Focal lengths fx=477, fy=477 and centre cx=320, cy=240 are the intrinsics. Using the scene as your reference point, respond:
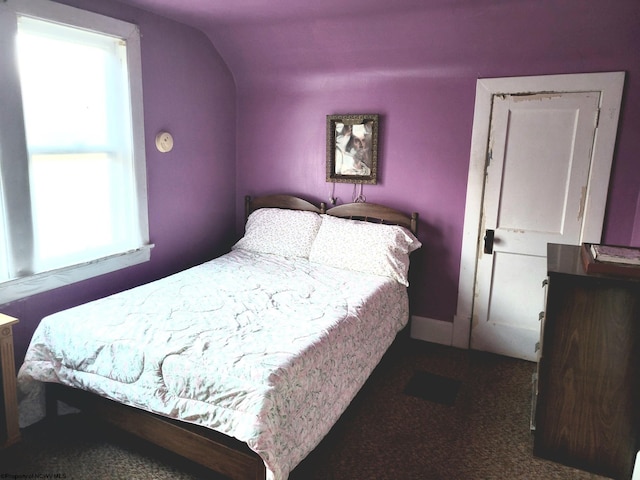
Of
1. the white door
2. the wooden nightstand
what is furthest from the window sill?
the white door

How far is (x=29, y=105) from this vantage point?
2.43m

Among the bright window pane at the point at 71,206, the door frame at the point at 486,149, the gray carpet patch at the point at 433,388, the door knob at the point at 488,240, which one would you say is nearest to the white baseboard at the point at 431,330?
the door frame at the point at 486,149

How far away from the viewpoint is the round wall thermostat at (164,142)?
319 cm

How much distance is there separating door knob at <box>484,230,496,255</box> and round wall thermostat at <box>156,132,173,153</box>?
2.27 metres

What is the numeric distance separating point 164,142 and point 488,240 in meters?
2.32

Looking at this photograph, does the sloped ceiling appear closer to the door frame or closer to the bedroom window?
the door frame

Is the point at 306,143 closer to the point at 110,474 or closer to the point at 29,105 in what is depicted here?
the point at 29,105

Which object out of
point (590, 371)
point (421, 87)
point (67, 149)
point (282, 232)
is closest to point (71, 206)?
point (67, 149)

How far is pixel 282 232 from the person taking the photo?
3.63 m

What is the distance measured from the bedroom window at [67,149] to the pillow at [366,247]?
4.09 feet

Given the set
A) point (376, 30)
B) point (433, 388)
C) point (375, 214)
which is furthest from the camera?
point (375, 214)

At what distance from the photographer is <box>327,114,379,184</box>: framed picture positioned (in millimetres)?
3523

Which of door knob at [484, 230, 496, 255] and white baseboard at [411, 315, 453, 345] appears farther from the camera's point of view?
white baseboard at [411, 315, 453, 345]

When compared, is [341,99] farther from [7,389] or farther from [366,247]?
[7,389]
